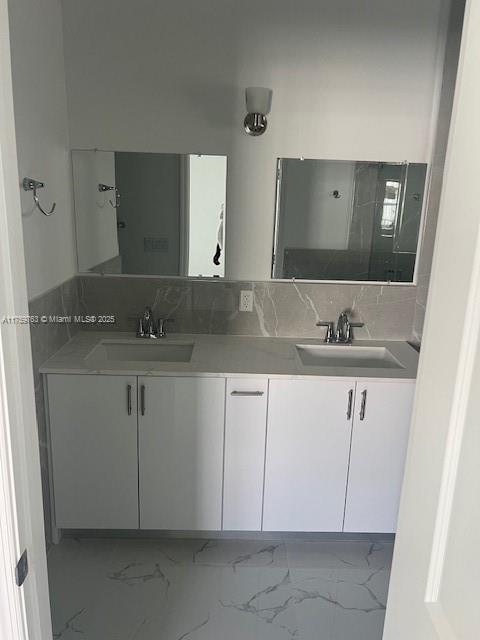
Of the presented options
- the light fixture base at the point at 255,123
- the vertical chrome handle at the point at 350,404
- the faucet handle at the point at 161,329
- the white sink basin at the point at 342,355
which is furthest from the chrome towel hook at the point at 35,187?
the vertical chrome handle at the point at 350,404

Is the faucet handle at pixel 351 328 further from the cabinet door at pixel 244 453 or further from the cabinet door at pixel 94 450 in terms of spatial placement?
the cabinet door at pixel 94 450

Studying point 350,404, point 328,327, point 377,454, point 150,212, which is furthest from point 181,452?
point 150,212

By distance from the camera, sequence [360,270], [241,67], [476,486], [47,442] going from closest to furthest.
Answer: [476,486] → [47,442] → [241,67] → [360,270]

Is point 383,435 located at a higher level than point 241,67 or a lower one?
lower

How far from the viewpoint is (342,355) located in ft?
8.35

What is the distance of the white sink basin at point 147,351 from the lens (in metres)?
2.47

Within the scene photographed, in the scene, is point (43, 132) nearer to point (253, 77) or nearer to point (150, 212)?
point (150, 212)

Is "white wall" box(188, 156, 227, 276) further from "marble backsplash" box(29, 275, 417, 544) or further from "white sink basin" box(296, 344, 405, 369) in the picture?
"white sink basin" box(296, 344, 405, 369)

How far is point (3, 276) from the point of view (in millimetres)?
724

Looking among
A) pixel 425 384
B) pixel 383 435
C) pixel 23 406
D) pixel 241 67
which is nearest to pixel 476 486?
pixel 425 384

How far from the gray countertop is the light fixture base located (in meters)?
1.02

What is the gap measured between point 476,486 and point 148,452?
1.75m

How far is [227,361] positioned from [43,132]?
48.5 inches

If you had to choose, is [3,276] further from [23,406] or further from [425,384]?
[425,384]
